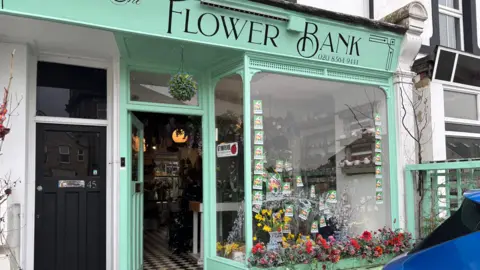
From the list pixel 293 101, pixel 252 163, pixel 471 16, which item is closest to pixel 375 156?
pixel 293 101

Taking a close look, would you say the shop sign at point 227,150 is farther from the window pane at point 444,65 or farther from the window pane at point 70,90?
the window pane at point 444,65

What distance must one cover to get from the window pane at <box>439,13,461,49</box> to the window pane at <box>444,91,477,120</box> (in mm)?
1117

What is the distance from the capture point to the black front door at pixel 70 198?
5254 mm

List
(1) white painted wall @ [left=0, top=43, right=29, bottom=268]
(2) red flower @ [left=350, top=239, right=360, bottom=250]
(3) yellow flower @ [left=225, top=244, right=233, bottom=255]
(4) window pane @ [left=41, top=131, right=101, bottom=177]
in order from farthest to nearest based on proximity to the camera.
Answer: (2) red flower @ [left=350, top=239, right=360, bottom=250], (3) yellow flower @ [left=225, top=244, right=233, bottom=255], (4) window pane @ [left=41, top=131, right=101, bottom=177], (1) white painted wall @ [left=0, top=43, right=29, bottom=268]

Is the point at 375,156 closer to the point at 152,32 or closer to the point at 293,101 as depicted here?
the point at 293,101

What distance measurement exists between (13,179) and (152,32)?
2299 mm

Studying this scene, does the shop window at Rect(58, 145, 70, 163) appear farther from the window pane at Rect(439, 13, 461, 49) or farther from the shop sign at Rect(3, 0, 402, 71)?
the window pane at Rect(439, 13, 461, 49)

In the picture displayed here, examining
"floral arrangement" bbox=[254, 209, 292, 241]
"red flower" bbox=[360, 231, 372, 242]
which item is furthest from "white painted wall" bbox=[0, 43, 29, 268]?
"red flower" bbox=[360, 231, 372, 242]

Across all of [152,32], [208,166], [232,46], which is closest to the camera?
[152,32]

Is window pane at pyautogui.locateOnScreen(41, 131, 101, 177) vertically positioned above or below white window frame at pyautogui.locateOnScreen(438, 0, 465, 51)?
below

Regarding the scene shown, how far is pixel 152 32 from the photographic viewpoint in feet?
15.7

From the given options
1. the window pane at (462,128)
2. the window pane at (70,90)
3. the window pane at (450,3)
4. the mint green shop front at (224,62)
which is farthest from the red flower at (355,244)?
the window pane at (450,3)

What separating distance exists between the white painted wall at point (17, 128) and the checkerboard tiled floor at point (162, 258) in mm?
2723

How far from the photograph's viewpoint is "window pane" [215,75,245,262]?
5562mm
